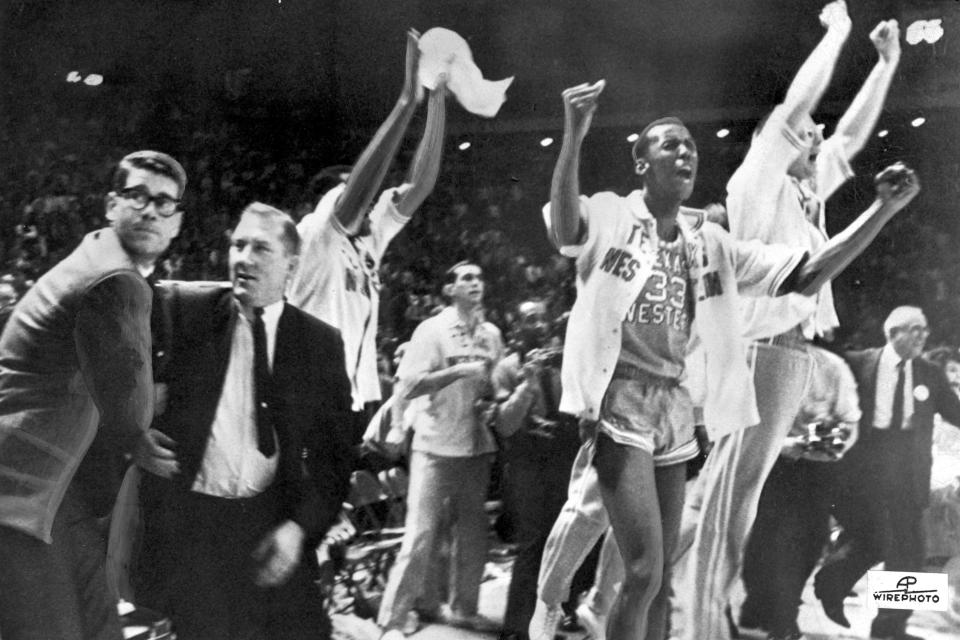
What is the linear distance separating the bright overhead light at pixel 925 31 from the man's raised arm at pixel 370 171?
209cm

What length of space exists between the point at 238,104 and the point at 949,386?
3.11 m

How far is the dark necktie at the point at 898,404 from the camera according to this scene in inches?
136

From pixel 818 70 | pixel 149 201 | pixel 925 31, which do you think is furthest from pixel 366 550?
pixel 925 31

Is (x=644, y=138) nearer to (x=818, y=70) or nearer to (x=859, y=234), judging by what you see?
(x=818, y=70)

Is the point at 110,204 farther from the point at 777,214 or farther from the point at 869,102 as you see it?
the point at 869,102

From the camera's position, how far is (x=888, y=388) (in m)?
3.46

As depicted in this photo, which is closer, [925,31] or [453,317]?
[453,317]

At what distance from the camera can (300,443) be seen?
338 cm

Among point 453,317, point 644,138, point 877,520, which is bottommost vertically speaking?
point 877,520

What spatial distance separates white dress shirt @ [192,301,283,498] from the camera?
3381mm

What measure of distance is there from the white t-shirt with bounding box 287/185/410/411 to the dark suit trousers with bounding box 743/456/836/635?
1708mm

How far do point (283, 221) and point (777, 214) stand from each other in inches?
78.8

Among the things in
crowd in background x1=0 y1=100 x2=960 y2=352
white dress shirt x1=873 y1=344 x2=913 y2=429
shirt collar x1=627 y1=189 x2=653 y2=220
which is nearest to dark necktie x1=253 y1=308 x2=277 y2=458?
crowd in background x1=0 y1=100 x2=960 y2=352

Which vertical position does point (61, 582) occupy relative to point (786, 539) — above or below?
below
